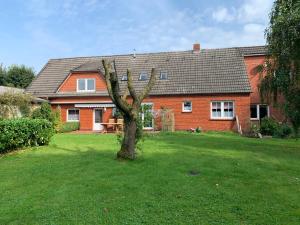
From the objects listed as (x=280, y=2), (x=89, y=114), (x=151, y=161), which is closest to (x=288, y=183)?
(x=151, y=161)

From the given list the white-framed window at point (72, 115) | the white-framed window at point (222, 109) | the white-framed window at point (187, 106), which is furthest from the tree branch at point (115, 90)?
the white-framed window at point (72, 115)

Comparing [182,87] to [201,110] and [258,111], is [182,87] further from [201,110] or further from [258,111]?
[258,111]

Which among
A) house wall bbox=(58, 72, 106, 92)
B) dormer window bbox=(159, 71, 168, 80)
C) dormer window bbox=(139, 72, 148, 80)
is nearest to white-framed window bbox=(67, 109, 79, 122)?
house wall bbox=(58, 72, 106, 92)

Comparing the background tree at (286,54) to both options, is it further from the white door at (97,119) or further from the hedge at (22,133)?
the white door at (97,119)

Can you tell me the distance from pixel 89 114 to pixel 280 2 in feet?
73.4

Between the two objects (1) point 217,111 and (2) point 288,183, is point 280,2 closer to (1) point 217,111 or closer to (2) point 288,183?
(2) point 288,183

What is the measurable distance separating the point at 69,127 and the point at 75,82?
510 cm

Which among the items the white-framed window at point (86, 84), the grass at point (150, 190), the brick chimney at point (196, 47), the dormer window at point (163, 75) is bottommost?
the grass at point (150, 190)

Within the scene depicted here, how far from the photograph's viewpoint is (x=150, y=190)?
338 inches

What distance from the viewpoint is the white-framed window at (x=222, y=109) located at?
30312mm

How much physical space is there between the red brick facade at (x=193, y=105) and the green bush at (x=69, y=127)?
1082 millimetres

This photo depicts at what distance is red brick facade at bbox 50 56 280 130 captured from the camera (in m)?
29.9

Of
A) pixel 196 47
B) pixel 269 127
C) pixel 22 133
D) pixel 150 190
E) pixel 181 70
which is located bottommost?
pixel 150 190

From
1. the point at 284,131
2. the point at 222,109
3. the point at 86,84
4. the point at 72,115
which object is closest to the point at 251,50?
the point at 222,109
